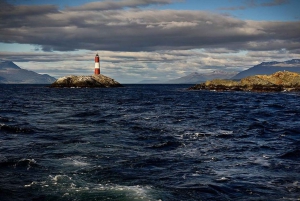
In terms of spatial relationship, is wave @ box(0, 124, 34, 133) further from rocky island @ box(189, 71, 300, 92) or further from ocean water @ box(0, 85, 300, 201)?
rocky island @ box(189, 71, 300, 92)

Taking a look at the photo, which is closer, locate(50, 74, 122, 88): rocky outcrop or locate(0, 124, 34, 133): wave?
locate(0, 124, 34, 133): wave

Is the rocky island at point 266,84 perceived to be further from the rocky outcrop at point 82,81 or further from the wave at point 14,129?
the wave at point 14,129

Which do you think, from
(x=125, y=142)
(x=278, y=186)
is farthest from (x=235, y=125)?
(x=278, y=186)

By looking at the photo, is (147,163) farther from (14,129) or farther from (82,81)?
(82,81)

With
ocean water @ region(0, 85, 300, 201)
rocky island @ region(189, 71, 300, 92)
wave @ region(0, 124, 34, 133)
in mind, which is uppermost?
rocky island @ region(189, 71, 300, 92)

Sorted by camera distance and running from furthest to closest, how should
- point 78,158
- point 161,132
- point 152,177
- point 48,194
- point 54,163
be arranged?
1. point 161,132
2. point 78,158
3. point 54,163
4. point 152,177
5. point 48,194

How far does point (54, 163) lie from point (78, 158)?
4.68ft

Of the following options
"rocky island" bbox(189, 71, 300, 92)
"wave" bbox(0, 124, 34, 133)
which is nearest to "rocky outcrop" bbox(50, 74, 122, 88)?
"rocky island" bbox(189, 71, 300, 92)

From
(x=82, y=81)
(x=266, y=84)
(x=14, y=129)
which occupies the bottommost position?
(x=14, y=129)

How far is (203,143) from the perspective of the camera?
67.5ft

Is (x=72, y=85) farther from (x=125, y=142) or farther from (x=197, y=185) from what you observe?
(x=197, y=185)

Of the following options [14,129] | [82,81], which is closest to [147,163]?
[14,129]

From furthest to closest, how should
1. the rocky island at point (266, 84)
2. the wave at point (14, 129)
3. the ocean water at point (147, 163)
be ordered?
the rocky island at point (266, 84) → the wave at point (14, 129) → the ocean water at point (147, 163)

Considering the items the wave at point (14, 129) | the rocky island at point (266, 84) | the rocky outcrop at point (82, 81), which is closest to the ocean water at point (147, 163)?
the wave at point (14, 129)
